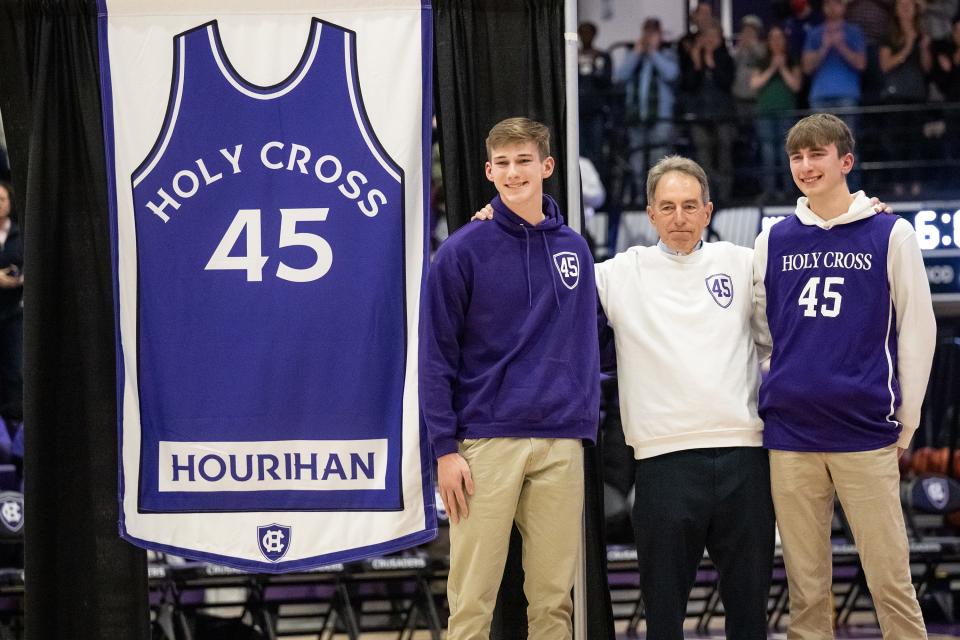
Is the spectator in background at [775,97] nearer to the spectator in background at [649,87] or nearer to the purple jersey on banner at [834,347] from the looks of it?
the spectator in background at [649,87]

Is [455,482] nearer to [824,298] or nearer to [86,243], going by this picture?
[824,298]

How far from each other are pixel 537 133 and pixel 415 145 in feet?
2.05

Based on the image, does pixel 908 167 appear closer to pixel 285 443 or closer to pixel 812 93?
pixel 812 93

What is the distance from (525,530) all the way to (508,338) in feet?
2.13

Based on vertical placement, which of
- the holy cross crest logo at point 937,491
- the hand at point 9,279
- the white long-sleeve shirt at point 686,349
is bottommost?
the holy cross crest logo at point 937,491

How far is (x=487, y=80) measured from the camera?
15.0 feet

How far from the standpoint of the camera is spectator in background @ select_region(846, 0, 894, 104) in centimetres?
1059

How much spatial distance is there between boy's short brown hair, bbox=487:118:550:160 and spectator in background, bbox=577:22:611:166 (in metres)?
6.04


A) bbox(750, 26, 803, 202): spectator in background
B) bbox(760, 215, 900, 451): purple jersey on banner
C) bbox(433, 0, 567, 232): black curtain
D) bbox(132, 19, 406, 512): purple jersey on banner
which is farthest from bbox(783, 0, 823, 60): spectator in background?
bbox(132, 19, 406, 512): purple jersey on banner

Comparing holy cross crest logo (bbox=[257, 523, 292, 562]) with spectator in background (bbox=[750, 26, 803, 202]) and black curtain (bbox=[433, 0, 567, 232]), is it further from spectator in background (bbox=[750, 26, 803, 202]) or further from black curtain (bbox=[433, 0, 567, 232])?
spectator in background (bbox=[750, 26, 803, 202])

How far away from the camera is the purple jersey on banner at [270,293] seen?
446 cm

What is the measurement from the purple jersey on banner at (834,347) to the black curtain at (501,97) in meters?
0.84

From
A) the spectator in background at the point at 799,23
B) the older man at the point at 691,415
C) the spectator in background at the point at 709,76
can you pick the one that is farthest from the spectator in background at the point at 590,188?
the older man at the point at 691,415

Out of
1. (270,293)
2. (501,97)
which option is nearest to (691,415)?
(501,97)
